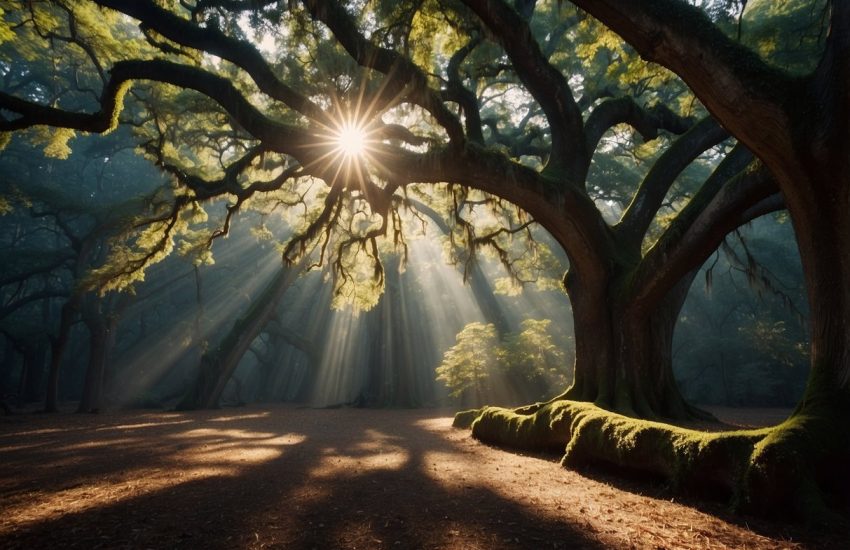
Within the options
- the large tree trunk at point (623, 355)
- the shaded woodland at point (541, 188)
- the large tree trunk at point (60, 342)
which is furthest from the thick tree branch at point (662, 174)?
the large tree trunk at point (60, 342)

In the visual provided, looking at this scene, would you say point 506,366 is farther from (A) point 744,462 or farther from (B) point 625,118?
(A) point 744,462

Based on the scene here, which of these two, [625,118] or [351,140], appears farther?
[625,118]

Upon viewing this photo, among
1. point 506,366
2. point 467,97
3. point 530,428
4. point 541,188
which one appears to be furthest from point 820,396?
point 506,366

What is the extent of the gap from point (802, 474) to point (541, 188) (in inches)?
231

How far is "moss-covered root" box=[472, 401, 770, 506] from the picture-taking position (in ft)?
13.1

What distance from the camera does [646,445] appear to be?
481 cm

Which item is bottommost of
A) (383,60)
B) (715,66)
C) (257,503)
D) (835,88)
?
(257,503)

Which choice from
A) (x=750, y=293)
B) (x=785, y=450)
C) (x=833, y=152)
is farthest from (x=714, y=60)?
(x=750, y=293)

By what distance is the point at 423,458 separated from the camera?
21.6 ft

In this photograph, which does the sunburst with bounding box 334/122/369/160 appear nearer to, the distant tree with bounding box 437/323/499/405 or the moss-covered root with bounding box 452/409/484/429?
the moss-covered root with bounding box 452/409/484/429

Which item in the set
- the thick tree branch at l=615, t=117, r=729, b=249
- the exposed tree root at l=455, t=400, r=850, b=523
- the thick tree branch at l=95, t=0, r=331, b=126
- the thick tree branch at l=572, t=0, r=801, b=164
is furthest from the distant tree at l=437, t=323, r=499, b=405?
the thick tree branch at l=572, t=0, r=801, b=164

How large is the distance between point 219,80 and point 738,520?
34.1ft

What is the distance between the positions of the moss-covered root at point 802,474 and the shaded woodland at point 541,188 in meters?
0.02

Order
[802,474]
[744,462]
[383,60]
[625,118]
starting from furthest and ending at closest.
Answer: [625,118]
[383,60]
[744,462]
[802,474]
